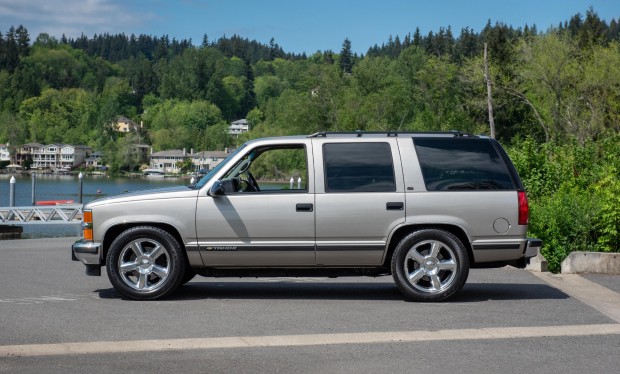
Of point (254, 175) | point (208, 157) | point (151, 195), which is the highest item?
point (208, 157)

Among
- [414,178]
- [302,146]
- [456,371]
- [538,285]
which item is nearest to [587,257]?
[538,285]

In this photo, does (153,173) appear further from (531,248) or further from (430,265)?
(531,248)

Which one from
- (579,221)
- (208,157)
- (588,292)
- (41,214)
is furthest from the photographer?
(208,157)

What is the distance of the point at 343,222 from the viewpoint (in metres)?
10.3

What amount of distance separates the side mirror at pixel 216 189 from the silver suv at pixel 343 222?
0.01 metres

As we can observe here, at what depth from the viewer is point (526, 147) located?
19.4 metres

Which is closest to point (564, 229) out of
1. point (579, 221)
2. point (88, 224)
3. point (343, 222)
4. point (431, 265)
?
point (579, 221)

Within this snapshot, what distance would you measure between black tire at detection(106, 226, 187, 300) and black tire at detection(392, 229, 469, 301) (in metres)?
2.38

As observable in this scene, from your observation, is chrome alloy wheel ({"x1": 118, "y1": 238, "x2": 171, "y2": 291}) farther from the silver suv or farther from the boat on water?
the boat on water

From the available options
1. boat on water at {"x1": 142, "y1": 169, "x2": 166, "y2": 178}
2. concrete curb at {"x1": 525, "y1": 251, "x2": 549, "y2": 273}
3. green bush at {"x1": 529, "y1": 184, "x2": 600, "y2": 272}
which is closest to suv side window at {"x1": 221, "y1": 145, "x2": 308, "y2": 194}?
concrete curb at {"x1": 525, "y1": 251, "x2": 549, "y2": 273}

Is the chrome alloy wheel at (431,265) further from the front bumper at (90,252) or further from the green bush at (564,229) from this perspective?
the green bush at (564,229)

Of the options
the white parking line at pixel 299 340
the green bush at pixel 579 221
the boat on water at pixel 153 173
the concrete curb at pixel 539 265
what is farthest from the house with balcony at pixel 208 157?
the white parking line at pixel 299 340

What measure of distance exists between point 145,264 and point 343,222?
87.6 inches

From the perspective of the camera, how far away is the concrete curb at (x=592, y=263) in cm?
1287
